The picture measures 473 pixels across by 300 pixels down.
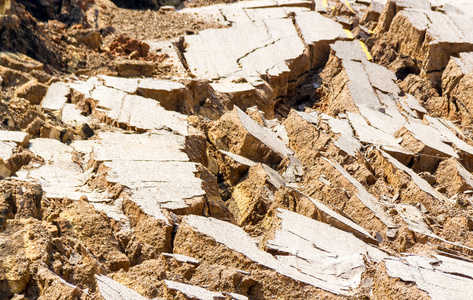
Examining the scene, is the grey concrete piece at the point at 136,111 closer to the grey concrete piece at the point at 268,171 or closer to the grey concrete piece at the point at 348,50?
the grey concrete piece at the point at 268,171

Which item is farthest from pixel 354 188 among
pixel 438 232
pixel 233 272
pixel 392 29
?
pixel 392 29

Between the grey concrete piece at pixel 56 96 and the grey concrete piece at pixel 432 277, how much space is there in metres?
4.47

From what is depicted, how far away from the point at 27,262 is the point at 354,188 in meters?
3.84

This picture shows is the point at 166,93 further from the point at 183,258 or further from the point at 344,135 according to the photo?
the point at 183,258

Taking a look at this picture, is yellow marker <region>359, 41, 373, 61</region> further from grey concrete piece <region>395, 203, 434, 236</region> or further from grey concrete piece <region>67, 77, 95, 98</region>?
grey concrete piece <region>67, 77, 95, 98</region>

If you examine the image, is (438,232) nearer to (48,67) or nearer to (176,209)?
(176,209)

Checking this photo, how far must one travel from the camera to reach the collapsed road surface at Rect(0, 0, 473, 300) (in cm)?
425

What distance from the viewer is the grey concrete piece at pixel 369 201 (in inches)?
243

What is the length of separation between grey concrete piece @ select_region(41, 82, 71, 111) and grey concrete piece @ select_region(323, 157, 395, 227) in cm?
321

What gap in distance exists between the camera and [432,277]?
4.43 meters

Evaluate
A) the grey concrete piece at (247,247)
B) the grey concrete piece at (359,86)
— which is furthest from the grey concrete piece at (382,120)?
the grey concrete piece at (247,247)

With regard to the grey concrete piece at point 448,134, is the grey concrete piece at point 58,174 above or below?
above

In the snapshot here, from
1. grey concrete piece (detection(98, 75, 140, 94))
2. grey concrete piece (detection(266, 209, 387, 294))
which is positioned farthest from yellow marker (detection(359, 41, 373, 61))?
grey concrete piece (detection(266, 209, 387, 294))

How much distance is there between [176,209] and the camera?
5242mm
